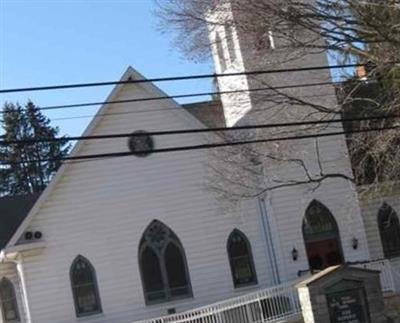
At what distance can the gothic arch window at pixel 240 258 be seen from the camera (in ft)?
85.4

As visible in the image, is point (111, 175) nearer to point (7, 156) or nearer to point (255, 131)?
point (255, 131)

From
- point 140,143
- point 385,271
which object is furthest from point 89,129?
point 385,271

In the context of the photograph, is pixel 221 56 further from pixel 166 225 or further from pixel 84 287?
pixel 84 287

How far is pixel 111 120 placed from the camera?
25891mm

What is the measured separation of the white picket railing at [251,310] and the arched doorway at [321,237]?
3.29 metres

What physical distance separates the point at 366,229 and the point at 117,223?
8.56 meters

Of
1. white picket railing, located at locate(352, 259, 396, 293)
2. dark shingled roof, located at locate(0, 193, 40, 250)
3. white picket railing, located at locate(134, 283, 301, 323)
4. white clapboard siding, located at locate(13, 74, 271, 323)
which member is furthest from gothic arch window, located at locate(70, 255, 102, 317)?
white picket railing, located at locate(352, 259, 396, 293)

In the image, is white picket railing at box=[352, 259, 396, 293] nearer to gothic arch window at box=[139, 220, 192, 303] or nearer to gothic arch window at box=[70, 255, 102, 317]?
gothic arch window at box=[139, 220, 192, 303]

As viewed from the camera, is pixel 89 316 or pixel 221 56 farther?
pixel 221 56

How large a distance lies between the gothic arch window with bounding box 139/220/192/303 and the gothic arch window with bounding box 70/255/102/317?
1574mm

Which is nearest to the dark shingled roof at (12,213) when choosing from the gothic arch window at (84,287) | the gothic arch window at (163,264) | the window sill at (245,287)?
the gothic arch window at (84,287)

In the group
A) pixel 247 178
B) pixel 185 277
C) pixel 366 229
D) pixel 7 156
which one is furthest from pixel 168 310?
pixel 7 156

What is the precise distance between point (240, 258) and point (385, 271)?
4.53m

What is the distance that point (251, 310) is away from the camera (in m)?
23.1
